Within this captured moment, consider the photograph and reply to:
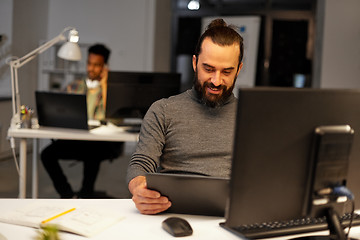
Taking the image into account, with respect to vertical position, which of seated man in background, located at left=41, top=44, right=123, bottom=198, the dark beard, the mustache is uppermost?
the mustache

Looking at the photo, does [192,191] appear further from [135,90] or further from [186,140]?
[135,90]

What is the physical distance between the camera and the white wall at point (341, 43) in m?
5.65

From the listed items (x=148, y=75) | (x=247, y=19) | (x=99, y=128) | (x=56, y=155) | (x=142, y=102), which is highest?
(x=247, y=19)

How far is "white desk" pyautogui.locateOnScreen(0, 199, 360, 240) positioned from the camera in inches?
48.6

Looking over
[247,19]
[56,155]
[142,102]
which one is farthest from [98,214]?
[247,19]

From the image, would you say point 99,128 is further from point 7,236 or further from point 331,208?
point 331,208

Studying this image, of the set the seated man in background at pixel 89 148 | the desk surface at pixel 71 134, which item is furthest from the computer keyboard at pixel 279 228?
the seated man in background at pixel 89 148

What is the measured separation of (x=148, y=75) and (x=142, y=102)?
20 centimetres

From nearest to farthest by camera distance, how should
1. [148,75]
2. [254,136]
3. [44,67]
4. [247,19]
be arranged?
1. [254,136]
2. [148,75]
3. [44,67]
4. [247,19]

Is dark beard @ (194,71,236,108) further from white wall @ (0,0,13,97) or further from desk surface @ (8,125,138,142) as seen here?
white wall @ (0,0,13,97)

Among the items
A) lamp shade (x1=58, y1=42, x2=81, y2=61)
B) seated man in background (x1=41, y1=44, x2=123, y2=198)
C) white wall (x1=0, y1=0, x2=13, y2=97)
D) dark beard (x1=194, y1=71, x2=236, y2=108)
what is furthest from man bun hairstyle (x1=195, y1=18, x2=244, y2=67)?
white wall (x1=0, y1=0, x2=13, y2=97)

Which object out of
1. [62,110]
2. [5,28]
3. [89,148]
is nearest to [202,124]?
[62,110]

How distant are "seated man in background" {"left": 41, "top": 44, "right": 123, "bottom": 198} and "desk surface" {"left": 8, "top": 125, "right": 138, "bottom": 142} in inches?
17.5

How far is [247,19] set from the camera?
705 cm
